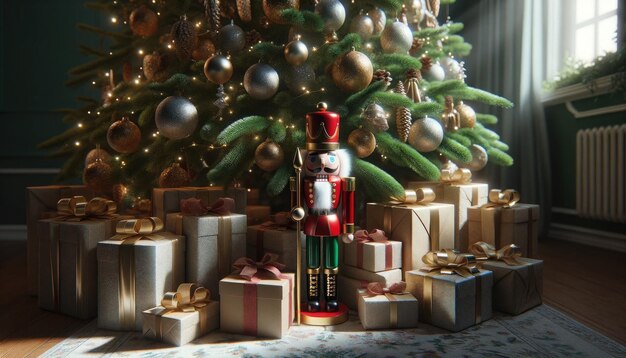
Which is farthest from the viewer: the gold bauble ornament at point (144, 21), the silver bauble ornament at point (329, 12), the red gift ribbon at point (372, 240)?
the gold bauble ornament at point (144, 21)

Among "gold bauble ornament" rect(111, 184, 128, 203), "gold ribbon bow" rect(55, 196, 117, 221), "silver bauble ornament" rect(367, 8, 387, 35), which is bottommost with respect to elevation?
"gold ribbon bow" rect(55, 196, 117, 221)

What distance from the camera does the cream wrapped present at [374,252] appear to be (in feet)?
5.32

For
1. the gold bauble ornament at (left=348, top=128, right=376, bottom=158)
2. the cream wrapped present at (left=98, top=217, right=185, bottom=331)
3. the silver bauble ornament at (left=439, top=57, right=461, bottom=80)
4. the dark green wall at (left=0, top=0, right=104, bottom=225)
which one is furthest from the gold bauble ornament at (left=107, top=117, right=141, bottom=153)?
the dark green wall at (left=0, top=0, right=104, bottom=225)

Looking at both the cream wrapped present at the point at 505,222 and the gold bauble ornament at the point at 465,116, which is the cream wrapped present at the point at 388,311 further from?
the gold bauble ornament at the point at 465,116

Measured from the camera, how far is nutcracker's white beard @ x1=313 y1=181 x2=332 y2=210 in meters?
1.54

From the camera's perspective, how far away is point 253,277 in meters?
1.45

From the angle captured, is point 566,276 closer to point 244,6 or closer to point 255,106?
point 255,106

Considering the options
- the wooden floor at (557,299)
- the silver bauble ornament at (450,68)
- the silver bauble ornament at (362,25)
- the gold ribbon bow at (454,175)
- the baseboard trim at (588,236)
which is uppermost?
the silver bauble ornament at (362,25)

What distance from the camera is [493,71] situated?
3.48m

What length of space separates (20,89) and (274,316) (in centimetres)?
273

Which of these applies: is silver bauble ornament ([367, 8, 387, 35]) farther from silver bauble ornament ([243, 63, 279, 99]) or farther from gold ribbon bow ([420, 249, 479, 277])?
gold ribbon bow ([420, 249, 479, 277])

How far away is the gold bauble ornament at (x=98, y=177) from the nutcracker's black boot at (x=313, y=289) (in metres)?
0.89

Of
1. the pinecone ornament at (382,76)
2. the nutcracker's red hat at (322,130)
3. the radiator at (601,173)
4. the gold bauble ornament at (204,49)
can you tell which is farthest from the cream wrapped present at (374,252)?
the radiator at (601,173)

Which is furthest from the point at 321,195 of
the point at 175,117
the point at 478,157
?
the point at 478,157
